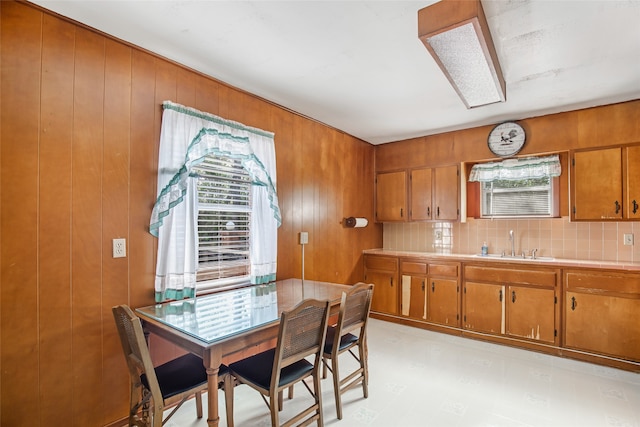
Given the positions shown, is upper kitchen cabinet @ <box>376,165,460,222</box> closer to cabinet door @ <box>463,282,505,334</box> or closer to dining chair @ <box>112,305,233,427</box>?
cabinet door @ <box>463,282,505,334</box>

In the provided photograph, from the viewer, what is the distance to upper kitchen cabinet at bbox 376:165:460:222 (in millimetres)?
4164

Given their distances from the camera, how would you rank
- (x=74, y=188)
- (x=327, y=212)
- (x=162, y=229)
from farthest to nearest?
(x=327, y=212), (x=162, y=229), (x=74, y=188)

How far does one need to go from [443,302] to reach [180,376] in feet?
10.3

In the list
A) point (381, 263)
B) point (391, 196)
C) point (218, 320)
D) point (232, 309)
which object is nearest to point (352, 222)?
point (381, 263)

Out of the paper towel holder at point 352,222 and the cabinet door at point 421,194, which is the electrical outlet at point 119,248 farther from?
the cabinet door at point 421,194

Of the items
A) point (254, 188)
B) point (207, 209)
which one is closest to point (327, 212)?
point (254, 188)

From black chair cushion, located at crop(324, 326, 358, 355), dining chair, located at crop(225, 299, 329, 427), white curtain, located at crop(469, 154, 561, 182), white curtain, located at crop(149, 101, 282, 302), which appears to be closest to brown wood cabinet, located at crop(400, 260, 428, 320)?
white curtain, located at crop(469, 154, 561, 182)

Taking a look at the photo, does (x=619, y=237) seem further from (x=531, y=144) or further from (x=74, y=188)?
(x=74, y=188)

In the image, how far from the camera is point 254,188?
293 cm

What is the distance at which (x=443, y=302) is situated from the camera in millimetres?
3930

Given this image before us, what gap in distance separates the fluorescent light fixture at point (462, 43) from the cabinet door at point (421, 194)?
1.89m

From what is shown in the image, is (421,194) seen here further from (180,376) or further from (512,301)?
(180,376)

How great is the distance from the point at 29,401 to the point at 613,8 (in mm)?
3870

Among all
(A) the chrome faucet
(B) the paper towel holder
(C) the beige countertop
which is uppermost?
(B) the paper towel holder
